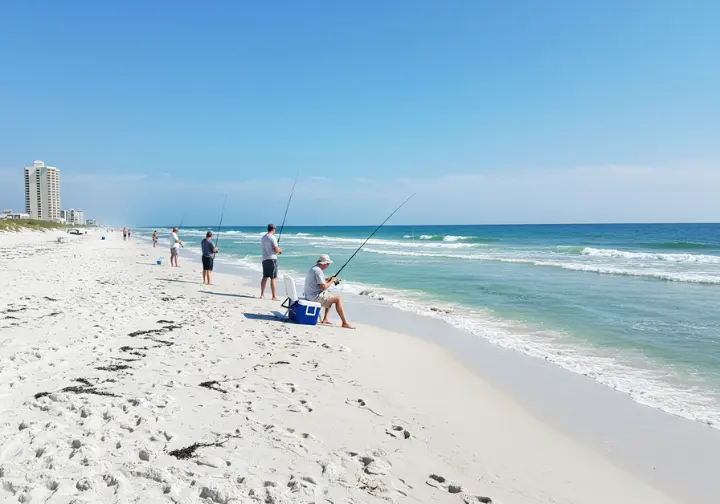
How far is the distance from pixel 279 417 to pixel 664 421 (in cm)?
374

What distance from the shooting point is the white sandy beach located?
2.72 meters

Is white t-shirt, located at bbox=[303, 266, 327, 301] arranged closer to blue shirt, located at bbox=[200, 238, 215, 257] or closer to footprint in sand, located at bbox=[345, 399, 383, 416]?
footprint in sand, located at bbox=[345, 399, 383, 416]

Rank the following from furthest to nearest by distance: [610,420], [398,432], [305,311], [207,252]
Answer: [207,252] → [305,311] → [610,420] → [398,432]

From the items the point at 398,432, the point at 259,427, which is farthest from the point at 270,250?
the point at 398,432

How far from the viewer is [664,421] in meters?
4.33

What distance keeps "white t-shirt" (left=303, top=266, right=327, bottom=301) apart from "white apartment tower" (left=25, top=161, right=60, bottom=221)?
127 m

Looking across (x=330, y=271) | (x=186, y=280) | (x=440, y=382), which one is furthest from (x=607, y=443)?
(x=330, y=271)

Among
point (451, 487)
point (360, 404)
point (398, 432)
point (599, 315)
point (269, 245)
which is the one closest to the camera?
point (451, 487)

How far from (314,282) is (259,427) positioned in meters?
4.56

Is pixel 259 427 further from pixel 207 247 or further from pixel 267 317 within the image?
pixel 207 247

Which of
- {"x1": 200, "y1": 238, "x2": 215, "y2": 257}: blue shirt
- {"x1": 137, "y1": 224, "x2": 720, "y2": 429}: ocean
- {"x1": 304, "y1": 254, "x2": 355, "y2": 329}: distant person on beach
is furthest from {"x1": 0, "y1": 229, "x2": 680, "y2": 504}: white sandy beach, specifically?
{"x1": 200, "y1": 238, "x2": 215, "y2": 257}: blue shirt

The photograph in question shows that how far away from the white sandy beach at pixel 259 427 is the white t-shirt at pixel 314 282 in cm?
157

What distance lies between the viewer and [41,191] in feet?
370

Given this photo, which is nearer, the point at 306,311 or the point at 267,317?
the point at 306,311
